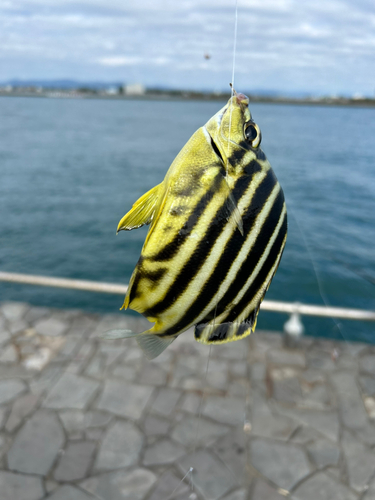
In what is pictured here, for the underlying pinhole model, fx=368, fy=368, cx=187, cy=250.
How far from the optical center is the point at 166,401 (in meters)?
4.59

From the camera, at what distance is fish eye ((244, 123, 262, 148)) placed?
1044 mm

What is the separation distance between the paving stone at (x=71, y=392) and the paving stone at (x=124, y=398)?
187 mm

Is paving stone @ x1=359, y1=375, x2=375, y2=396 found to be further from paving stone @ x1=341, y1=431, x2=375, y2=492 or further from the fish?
the fish

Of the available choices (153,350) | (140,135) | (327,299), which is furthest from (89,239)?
(140,135)

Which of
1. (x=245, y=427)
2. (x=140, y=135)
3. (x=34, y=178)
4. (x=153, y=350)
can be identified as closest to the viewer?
(x=153, y=350)

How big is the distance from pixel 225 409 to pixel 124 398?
127 centimetres

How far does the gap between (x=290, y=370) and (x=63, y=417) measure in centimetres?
305

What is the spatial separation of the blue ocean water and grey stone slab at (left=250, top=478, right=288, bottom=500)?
2269mm

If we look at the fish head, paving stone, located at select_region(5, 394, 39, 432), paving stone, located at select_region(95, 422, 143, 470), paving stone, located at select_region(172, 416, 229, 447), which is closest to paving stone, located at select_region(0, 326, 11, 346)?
paving stone, located at select_region(5, 394, 39, 432)

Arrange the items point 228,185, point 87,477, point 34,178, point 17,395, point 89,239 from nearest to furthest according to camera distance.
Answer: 1. point 228,185
2. point 87,477
3. point 17,395
4. point 89,239
5. point 34,178

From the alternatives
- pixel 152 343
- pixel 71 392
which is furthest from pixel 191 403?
pixel 152 343

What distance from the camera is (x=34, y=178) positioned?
22.0 metres

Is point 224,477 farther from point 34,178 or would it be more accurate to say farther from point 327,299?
point 34,178

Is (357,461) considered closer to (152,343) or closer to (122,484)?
→ (122,484)
